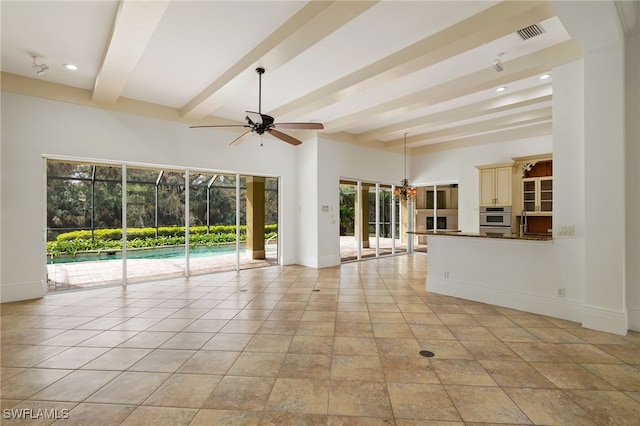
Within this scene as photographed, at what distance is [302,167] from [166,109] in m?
3.30

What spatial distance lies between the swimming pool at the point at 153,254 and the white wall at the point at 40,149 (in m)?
0.69

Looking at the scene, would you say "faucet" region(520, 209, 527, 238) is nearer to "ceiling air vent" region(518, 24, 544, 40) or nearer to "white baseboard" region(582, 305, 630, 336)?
"white baseboard" region(582, 305, 630, 336)

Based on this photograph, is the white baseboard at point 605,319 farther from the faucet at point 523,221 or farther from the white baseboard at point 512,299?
the faucet at point 523,221

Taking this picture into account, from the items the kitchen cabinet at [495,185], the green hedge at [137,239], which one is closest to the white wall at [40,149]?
the green hedge at [137,239]

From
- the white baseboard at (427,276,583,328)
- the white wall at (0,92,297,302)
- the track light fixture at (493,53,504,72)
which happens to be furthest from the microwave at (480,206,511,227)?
the white wall at (0,92,297,302)

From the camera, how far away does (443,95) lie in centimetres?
508

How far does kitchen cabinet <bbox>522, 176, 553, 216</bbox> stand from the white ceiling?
1.73 metres

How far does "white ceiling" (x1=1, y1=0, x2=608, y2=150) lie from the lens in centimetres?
315

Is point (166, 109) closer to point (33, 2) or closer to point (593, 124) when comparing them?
point (33, 2)

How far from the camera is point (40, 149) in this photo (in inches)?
195

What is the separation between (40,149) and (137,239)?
7.04ft

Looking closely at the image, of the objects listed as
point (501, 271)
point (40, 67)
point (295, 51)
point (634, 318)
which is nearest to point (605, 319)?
point (634, 318)

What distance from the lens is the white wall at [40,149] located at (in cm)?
474

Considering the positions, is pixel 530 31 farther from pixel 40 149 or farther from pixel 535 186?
pixel 40 149
